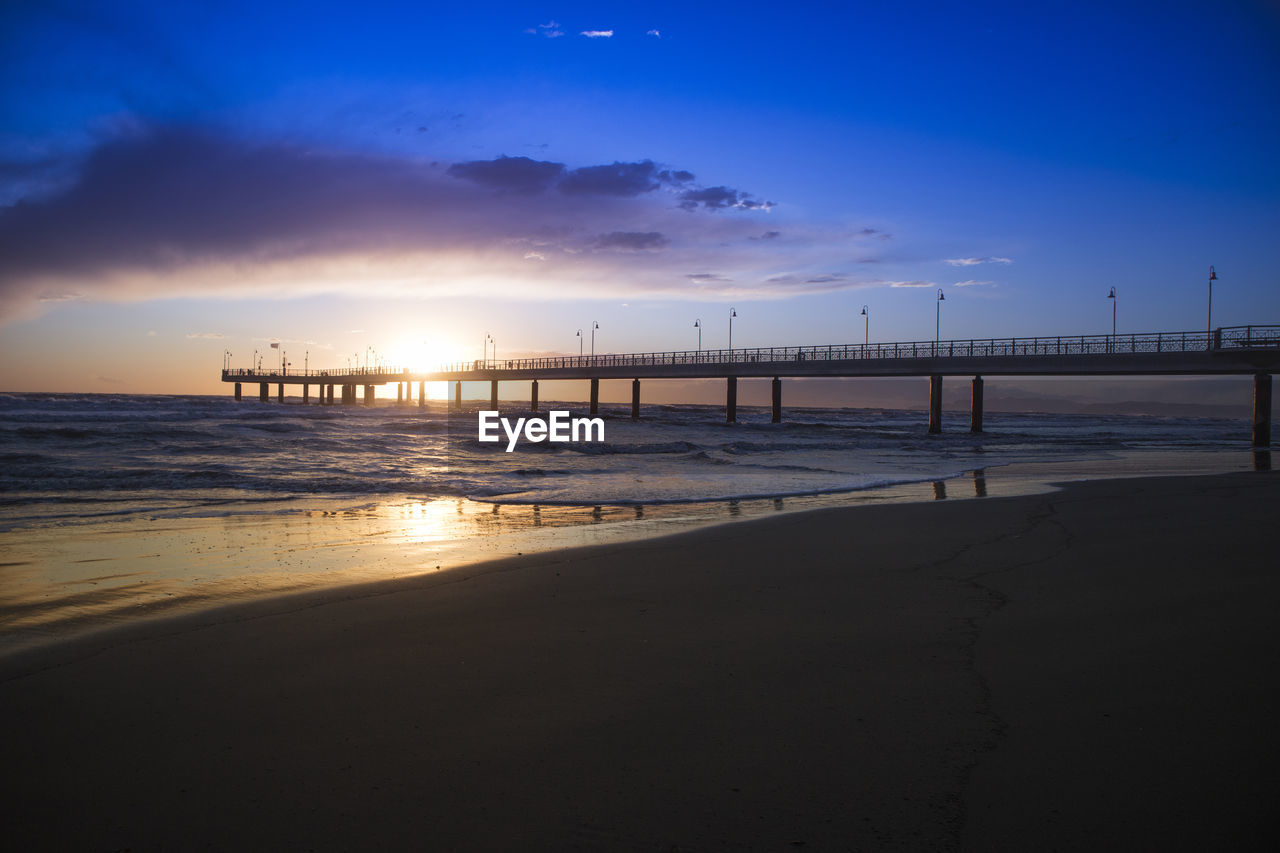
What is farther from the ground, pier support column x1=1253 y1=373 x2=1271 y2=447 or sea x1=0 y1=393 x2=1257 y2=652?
pier support column x1=1253 y1=373 x2=1271 y2=447

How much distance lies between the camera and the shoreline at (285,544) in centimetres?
545

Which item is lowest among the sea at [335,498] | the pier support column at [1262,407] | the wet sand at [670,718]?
the sea at [335,498]

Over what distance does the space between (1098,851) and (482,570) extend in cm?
520

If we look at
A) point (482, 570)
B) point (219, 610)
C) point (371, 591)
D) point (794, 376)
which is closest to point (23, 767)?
point (219, 610)

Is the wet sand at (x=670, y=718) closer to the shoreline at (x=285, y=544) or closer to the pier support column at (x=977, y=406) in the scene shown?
the shoreline at (x=285, y=544)

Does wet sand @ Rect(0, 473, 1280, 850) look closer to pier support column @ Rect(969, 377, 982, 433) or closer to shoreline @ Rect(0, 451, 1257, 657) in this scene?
shoreline @ Rect(0, 451, 1257, 657)

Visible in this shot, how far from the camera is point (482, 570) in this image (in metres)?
6.59

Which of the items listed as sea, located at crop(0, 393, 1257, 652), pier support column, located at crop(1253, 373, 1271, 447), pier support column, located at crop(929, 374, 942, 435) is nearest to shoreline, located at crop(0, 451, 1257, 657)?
sea, located at crop(0, 393, 1257, 652)

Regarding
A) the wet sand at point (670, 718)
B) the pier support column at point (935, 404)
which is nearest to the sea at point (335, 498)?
the wet sand at point (670, 718)

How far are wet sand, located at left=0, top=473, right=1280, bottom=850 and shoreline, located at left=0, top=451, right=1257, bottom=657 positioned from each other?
683 millimetres

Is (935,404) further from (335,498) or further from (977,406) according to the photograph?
(335,498)

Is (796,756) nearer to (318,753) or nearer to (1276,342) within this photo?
(318,753)

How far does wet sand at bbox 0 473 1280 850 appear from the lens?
243cm

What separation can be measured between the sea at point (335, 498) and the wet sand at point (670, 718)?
1340mm
